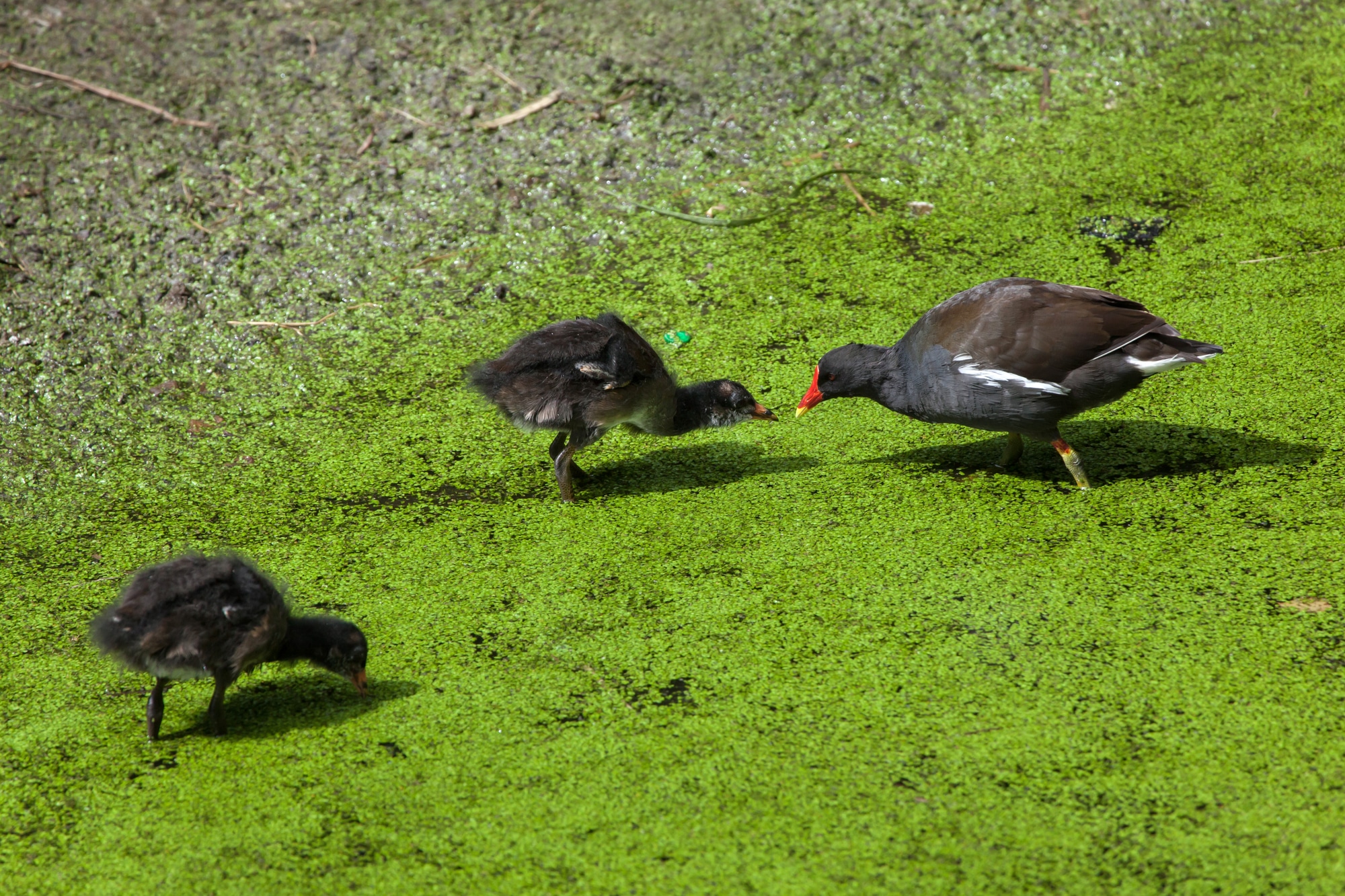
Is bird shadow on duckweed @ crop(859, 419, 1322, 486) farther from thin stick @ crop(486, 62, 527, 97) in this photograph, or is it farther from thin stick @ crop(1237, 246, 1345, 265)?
thin stick @ crop(486, 62, 527, 97)

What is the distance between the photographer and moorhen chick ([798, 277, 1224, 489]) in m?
3.79

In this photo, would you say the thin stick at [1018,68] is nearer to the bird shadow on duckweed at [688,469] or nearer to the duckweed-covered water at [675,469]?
the duckweed-covered water at [675,469]

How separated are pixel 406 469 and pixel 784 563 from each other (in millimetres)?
1637

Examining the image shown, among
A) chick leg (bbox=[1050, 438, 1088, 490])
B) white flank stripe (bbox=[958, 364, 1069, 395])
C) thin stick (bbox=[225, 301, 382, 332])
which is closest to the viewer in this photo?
white flank stripe (bbox=[958, 364, 1069, 395])

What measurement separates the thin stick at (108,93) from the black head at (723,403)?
11.0ft

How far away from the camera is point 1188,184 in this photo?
555cm

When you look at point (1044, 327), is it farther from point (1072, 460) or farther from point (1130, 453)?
point (1130, 453)

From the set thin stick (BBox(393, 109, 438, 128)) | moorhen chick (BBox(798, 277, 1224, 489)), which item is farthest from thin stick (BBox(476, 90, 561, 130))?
moorhen chick (BBox(798, 277, 1224, 489))

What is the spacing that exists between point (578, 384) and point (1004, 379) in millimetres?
1542

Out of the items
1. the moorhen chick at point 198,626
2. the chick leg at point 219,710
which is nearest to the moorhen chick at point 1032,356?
the moorhen chick at point 198,626

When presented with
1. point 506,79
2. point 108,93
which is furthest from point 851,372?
point 108,93

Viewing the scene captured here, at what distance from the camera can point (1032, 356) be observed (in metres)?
3.80

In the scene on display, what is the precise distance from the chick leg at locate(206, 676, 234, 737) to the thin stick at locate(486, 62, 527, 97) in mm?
4177

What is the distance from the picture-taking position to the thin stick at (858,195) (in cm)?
566
